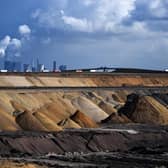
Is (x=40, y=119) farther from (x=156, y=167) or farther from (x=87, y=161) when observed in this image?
(x=156, y=167)

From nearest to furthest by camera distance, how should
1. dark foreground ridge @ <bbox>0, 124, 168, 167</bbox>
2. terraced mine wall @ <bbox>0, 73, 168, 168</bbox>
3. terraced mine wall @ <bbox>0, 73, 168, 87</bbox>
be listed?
dark foreground ridge @ <bbox>0, 124, 168, 167</bbox>
terraced mine wall @ <bbox>0, 73, 168, 168</bbox>
terraced mine wall @ <bbox>0, 73, 168, 87</bbox>

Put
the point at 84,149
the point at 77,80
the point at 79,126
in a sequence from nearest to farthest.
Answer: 1. the point at 84,149
2. the point at 79,126
3. the point at 77,80

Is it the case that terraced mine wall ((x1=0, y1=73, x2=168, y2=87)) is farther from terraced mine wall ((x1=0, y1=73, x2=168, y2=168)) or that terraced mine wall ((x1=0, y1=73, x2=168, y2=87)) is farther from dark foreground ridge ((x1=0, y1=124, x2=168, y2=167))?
dark foreground ridge ((x1=0, y1=124, x2=168, y2=167))

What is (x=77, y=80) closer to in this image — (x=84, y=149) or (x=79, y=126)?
(x=79, y=126)

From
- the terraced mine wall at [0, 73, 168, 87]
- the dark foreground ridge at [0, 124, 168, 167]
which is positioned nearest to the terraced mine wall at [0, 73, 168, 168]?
the dark foreground ridge at [0, 124, 168, 167]

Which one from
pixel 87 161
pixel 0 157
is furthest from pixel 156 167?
pixel 0 157

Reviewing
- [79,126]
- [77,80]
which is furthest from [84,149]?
[77,80]

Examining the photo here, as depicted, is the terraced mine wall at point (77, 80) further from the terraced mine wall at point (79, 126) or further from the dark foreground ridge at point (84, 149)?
the dark foreground ridge at point (84, 149)

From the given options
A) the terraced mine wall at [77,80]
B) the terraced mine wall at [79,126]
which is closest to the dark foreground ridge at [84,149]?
the terraced mine wall at [79,126]
